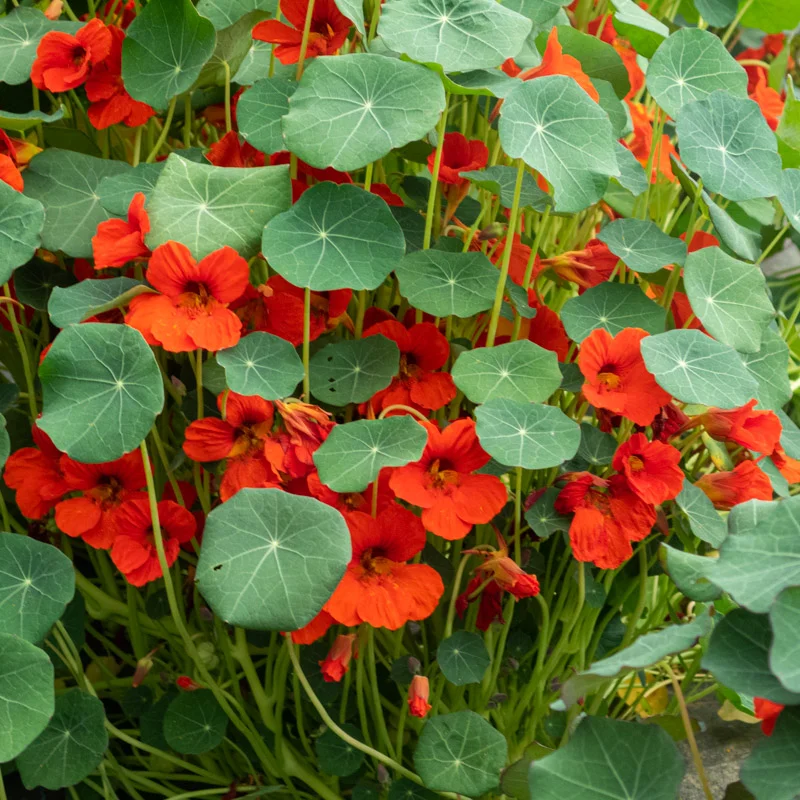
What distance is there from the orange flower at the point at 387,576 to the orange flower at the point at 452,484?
0.03m

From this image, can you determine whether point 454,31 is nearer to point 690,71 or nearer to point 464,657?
point 690,71

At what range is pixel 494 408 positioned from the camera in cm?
85

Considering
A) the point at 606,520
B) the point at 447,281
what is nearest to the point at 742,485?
the point at 606,520

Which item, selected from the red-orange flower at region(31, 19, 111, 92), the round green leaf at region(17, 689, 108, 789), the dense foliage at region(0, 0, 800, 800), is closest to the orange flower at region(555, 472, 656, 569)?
the dense foliage at region(0, 0, 800, 800)

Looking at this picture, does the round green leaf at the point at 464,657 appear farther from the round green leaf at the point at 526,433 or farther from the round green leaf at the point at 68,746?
the round green leaf at the point at 68,746

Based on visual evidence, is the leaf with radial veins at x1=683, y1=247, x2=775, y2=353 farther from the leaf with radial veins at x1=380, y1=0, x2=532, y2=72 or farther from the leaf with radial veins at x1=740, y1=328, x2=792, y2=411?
the leaf with radial veins at x1=380, y1=0, x2=532, y2=72

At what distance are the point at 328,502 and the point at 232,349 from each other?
178 mm

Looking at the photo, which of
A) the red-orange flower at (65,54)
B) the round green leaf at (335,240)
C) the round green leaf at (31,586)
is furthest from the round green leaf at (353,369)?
the red-orange flower at (65,54)

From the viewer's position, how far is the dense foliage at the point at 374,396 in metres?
0.79

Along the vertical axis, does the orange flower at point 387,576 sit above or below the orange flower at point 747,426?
below

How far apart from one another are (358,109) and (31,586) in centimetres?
57

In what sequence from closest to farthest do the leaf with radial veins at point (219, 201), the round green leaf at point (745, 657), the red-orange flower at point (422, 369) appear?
the round green leaf at point (745, 657) → the leaf with radial veins at point (219, 201) → the red-orange flower at point (422, 369)

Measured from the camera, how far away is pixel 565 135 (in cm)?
86

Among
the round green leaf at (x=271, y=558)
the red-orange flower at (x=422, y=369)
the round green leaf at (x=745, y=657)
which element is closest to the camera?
the round green leaf at (x=745, y=657)
